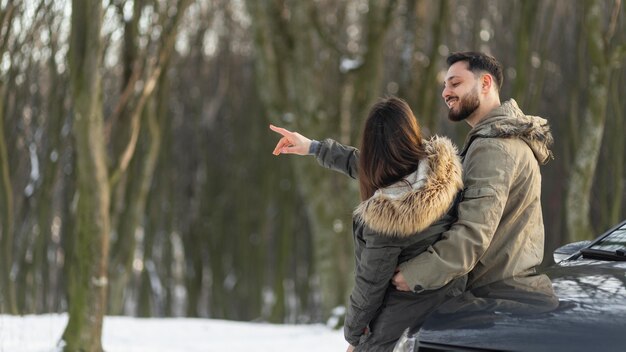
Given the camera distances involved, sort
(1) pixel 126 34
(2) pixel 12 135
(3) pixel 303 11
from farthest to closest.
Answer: (2) pixel 12 135 → (3) pixel 303 11 → (1) pixel 126 34

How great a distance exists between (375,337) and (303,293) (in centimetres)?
2117

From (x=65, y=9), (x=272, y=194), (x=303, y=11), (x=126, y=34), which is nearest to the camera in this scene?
(x=126, y=34)

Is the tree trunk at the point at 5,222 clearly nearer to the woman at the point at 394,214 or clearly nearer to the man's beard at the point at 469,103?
the man's beard at the point at 469,103

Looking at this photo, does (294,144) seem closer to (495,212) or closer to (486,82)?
(486,82)

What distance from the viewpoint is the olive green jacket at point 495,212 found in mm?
3389

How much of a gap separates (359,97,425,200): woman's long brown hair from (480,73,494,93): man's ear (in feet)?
1.41

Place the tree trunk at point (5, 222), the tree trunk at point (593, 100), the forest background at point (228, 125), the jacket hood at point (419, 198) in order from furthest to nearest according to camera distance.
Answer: the tree trunk at point (5, 222) < the tree trunk at point (593, 100) < the forest background at point (228, 125) < the jacket hood at point (419, 198)

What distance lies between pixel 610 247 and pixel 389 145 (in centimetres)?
124

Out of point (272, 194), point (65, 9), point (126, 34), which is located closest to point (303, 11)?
point (126, 34)

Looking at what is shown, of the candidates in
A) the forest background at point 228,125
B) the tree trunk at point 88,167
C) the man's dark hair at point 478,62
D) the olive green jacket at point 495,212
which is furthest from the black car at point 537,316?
the tree trunk at point 88,167

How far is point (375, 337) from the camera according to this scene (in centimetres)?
354

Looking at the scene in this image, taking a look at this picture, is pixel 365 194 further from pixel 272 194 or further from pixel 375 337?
pixel 272 194

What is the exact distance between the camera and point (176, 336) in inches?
422

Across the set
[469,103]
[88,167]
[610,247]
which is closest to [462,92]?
[469,103]
